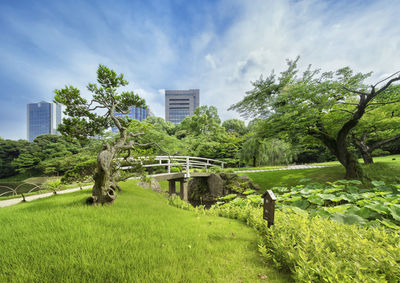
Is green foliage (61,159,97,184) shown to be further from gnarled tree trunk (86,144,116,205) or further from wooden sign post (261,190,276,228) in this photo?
wooden sign post (261,190,276,228)

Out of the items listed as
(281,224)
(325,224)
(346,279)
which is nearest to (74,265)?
(346,279)

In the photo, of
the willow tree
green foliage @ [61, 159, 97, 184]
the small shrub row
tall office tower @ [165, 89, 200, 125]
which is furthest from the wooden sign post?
tall office tower @ [165, 89, 200, 125]

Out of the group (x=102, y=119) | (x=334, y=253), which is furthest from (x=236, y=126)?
(x=334, y=253)

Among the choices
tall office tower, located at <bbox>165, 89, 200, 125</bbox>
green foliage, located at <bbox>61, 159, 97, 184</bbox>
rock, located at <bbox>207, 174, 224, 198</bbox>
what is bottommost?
rock, located at <bbox>207, 174, 224, 198</bbox>

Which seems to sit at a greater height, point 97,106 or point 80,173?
point 97,106

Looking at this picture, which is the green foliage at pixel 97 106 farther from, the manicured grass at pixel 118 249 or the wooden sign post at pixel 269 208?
the wooden sign post at pixel 269 208

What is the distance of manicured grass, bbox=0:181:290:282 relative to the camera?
5.12 feet

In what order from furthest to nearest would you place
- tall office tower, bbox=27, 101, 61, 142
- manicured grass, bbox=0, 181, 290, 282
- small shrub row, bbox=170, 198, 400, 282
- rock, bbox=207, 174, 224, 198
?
tall office tower, bbox=27, 101, 61, 142 → rock, bbox=207, 174, 224, 198 → manicured grass, bbox=0, 181, 290, 282 → small shrub row, bbox=170, 198, 400, 282

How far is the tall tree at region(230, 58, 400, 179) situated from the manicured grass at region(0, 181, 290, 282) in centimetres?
526

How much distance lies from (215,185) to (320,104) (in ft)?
23.8

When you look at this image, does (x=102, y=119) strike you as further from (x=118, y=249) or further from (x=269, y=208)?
(x=269, y=208)

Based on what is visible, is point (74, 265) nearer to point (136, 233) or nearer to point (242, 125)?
point (136, 233)

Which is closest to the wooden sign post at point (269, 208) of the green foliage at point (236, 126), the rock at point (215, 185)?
the rock at point (215, 185)

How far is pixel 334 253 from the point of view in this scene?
1532mm
